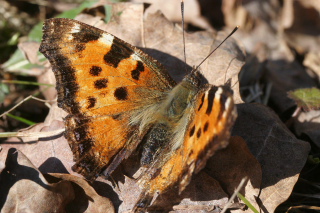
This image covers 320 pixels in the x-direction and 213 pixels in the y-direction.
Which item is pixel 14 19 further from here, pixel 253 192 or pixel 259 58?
pixel 253 192

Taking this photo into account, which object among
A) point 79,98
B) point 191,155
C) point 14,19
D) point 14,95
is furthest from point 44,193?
point 14,19

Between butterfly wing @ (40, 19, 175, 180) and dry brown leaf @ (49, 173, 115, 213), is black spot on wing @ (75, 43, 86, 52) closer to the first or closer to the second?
butterfly wing @ (40, 19, 175, 180)

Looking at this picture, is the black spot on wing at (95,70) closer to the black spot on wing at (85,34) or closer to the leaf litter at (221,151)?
the black spot on wing at (85,34)

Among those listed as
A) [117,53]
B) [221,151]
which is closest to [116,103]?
[117,53]

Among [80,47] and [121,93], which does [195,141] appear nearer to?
[121,93]

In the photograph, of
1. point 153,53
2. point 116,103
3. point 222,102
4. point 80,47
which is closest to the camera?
point 222,102

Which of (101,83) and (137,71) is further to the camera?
(137,71)
